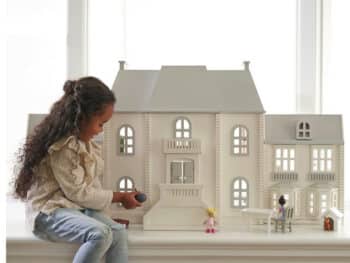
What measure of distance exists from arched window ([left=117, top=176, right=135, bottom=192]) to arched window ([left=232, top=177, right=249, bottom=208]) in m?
0.28

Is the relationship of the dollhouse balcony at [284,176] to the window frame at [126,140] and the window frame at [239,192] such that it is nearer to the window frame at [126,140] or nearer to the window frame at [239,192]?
the window frame at [239,192]

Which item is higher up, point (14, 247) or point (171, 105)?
point (171, 105)

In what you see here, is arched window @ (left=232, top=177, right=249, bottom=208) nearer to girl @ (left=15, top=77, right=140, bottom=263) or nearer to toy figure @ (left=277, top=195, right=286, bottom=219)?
toy figure @ (left=277, top=195, right=286, bottom=219)

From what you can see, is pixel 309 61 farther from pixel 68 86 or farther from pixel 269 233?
pixel 68 86

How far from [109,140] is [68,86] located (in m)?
0.21

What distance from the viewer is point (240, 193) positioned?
1707mm

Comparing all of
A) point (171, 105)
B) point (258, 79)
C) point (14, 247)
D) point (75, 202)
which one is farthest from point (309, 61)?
point (14, 247)

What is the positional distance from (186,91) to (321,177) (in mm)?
442

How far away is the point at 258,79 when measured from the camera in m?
1.96

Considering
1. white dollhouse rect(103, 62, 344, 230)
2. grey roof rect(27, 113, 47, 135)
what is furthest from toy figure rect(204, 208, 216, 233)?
grey roof rect(27, 113, 47, 135)

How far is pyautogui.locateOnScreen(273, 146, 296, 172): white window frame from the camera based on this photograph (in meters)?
1.73

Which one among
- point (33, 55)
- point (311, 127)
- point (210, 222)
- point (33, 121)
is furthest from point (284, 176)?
point (33, 55)

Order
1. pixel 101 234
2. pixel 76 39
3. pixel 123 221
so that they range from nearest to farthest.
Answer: pixel 101 234 → pixel 123 221 → pixel 76 39

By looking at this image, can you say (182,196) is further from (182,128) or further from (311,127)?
(311,127)
